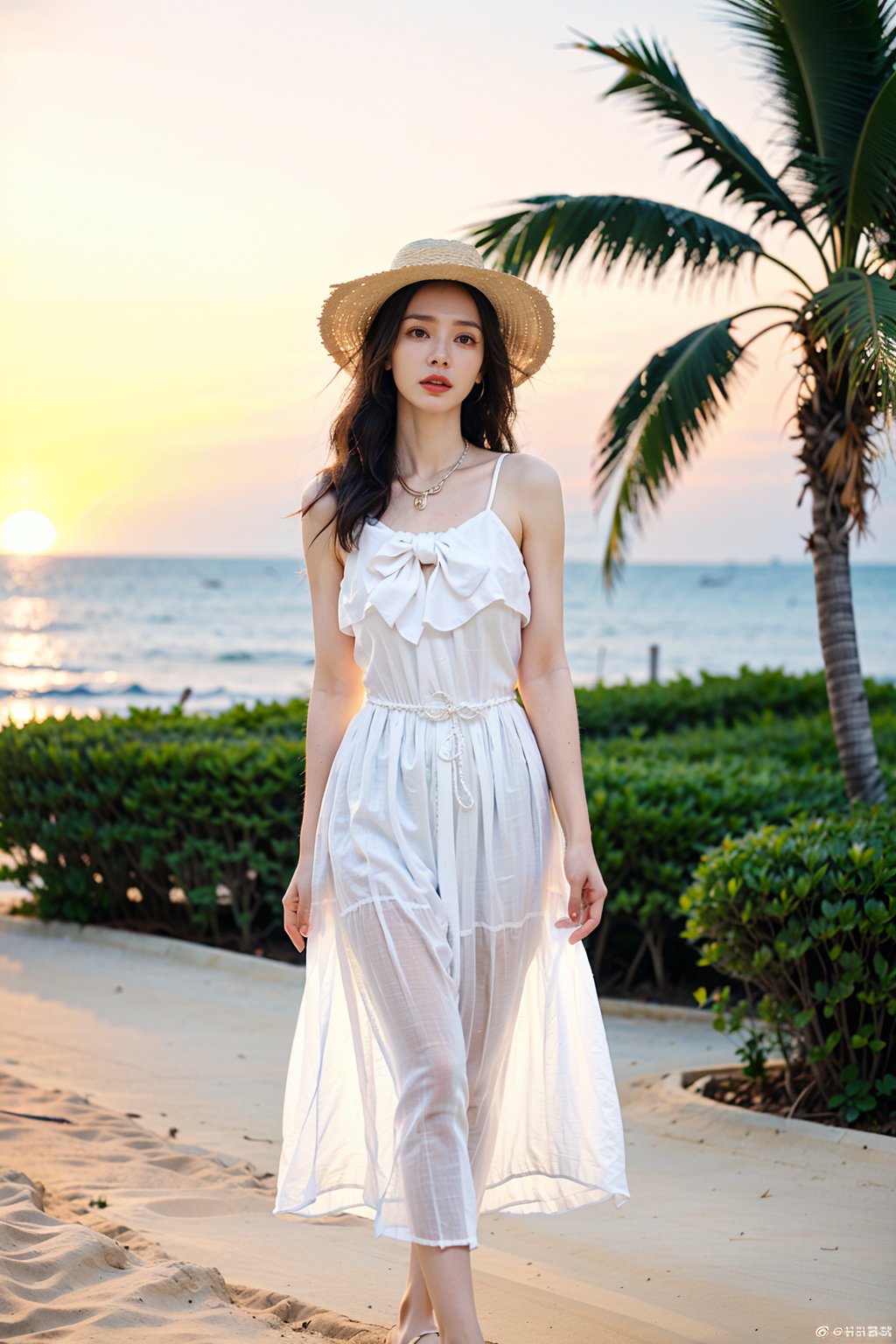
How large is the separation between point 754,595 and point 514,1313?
77217 millimetres

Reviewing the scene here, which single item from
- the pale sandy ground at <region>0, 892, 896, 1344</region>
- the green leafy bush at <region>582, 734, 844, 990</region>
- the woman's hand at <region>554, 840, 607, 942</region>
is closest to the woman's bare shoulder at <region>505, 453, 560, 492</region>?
the woman's hand at <region>554, 840, 607, 942</region>

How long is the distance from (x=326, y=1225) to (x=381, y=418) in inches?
92.4

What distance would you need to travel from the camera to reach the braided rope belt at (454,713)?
2750 mm

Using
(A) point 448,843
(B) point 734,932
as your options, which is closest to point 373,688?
(A) point 448,843

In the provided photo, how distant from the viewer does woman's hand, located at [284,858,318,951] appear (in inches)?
113

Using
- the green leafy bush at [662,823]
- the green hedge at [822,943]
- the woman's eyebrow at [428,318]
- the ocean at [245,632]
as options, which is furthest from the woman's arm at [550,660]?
the ocean at [245,632]

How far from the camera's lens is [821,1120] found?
446 centimetres

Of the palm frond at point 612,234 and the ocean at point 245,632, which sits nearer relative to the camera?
the palm frond at point 612,234

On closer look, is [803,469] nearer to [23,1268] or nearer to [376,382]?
[376,382]

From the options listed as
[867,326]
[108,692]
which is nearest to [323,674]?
[867,326]

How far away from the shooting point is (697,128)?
6773 millimetres

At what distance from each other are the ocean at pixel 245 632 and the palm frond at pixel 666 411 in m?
4.26

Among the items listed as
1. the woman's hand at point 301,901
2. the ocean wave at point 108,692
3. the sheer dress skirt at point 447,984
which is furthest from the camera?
the ocean wave at point 108,692

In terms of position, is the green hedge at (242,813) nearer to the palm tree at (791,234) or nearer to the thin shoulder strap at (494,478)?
the palm tree at (791,234)
